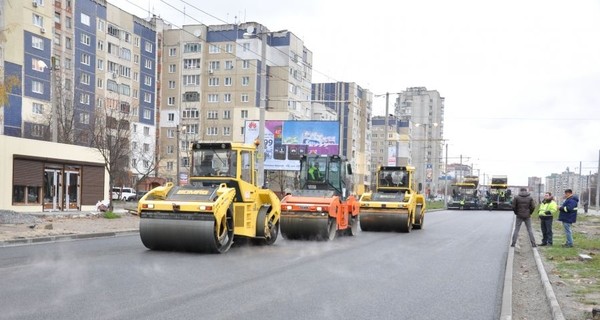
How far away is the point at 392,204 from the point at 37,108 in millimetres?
45237

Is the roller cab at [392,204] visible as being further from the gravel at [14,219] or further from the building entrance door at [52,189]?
the building entrance door at [52,189]

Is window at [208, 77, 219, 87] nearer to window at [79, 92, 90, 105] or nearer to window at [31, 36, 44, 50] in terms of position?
window at [79, 92, 90, 105]


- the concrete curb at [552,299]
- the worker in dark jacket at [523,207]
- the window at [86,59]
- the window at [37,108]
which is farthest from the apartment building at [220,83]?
the concrete curb at [552,299]

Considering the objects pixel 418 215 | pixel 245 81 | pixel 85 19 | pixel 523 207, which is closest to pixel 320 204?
pixel 523 207

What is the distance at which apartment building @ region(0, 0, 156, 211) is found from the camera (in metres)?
28.8

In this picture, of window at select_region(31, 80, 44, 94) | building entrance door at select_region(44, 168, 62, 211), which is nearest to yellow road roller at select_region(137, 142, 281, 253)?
building entrance door at select_region(44, 168, 62, 211)

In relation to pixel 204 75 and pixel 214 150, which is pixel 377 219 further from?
pixel 204 75

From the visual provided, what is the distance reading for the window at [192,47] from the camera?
77.9 meters

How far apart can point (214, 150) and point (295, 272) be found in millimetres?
4743

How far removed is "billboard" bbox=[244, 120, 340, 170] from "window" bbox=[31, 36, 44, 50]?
25979 mm

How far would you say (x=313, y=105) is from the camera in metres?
90.2

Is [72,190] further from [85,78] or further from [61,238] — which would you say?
[85,78]

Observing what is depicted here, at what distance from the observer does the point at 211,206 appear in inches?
487

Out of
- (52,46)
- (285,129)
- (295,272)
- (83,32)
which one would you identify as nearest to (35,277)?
(295,272)
